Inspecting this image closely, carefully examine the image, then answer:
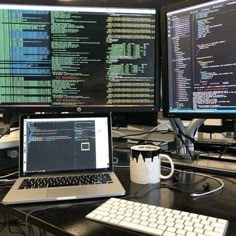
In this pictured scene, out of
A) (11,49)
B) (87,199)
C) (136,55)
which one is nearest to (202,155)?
(136,55)

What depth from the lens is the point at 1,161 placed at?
3.89ft

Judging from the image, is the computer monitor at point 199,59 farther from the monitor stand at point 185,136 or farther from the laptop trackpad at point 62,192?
the laptop trackpad at point 62,192

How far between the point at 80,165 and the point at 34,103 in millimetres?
280

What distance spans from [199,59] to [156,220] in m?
0.60

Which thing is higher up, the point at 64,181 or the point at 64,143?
the point at 64,143

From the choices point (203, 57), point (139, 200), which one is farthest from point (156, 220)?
point (203, 57)

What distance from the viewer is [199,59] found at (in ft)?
3.45

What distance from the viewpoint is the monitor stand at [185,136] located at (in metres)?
1.25

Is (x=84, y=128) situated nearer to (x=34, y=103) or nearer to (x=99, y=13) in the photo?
(x=34, y=103)

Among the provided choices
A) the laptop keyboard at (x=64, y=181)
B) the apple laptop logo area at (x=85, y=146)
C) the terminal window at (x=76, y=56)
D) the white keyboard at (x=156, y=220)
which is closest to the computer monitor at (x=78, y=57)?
the terminal window at (x=76, y=56)

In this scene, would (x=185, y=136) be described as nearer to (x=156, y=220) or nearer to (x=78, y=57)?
(x=78, y=57)

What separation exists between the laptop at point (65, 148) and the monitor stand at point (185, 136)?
321 mm

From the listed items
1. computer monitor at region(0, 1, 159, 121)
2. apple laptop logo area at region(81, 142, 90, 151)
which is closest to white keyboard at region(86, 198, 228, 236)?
apple laptop logo area at region(81, 142, 90, 151)

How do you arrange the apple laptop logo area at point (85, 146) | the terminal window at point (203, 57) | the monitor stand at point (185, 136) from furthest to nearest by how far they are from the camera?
the monitor stand at point (185, 136), the apple laptop logo area at point (85, 146), the terminal window at point (203, 57)
